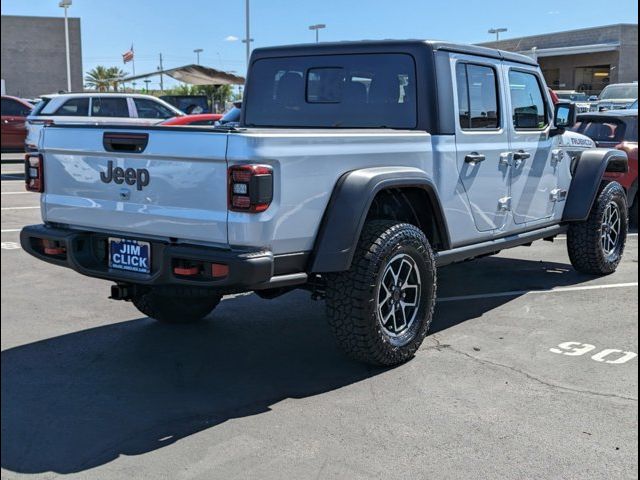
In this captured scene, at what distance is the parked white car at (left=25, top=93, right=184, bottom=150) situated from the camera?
51.7 feet

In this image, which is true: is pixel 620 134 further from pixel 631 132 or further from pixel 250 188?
pixel 250 188

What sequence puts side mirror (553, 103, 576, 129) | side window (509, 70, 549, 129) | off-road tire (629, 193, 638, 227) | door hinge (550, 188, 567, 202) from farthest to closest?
off-road tire (629, 193, 638, 227) < door hinge (550, 188, 567, 202) < side mirror (553, 103, 576, 129) < side window (509, 70, 549, 129)

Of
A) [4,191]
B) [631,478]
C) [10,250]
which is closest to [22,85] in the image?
[4,191]

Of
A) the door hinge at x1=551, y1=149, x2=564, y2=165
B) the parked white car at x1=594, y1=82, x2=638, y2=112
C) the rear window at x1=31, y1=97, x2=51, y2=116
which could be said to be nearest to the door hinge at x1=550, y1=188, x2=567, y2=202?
the door hinge at x1=551, y1=149, x2=564, y2=165

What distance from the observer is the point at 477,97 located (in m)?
5.39

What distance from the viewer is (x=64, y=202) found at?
4406mm

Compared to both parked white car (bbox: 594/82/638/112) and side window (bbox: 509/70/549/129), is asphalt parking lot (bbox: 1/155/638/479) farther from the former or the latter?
parked white car (bbox: 594/82/638/112)

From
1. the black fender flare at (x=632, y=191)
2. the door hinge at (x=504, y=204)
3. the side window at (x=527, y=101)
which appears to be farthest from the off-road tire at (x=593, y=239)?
the black fender flare at (x=632, y=191)

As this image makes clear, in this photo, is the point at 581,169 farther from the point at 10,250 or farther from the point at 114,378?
the point at 10,250

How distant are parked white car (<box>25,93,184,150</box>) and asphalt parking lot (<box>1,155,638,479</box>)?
33.6 ft

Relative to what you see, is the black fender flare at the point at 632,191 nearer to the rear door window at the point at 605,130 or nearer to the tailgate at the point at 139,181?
the rear door window at the point at 605,130

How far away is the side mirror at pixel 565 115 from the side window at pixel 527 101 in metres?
0.09

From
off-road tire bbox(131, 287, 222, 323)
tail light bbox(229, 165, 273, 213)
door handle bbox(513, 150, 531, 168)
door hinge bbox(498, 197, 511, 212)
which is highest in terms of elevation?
door handle bbox(513, 150, 531, 168)

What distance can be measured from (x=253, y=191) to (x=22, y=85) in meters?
43.7
